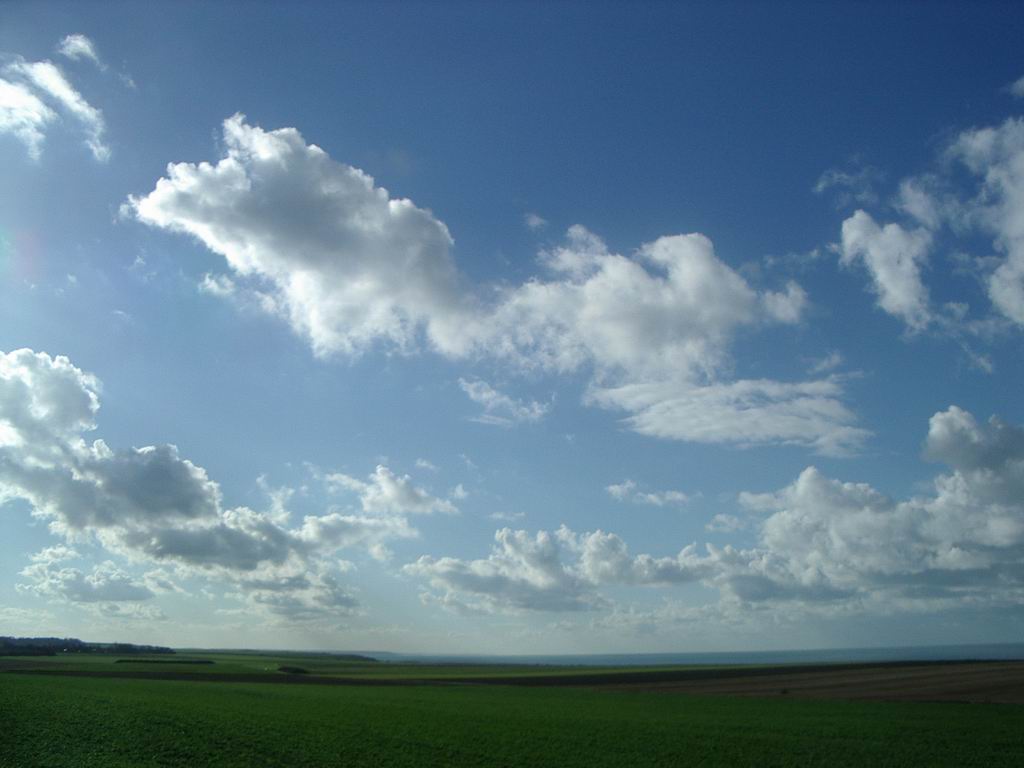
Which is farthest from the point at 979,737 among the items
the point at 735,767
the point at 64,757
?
the point at 64,757

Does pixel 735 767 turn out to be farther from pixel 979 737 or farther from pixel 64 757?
pixel 64 757

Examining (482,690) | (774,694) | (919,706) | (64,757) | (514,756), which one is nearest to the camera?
(64,757)

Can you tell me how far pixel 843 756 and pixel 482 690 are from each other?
5140 centimetres

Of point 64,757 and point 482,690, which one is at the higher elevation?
point 64,757

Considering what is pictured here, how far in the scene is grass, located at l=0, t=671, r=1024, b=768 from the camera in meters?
34.2

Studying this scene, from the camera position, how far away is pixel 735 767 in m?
35.3

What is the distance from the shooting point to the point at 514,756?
1452 inches

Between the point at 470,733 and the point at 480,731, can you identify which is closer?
the point at 470,733

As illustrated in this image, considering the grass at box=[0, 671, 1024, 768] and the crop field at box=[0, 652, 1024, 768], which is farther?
the crop field at box=[0, 652, 1024, 768]

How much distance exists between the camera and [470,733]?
141 ft

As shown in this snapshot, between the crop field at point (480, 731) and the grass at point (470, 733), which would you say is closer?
the grass at point (470, 733)

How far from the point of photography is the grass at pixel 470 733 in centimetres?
3419

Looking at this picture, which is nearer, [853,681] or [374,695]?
[374,695]

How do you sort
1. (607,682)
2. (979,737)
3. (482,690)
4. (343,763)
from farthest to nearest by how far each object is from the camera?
(607,682)
(482,690)
(979,737)
(343,763)
